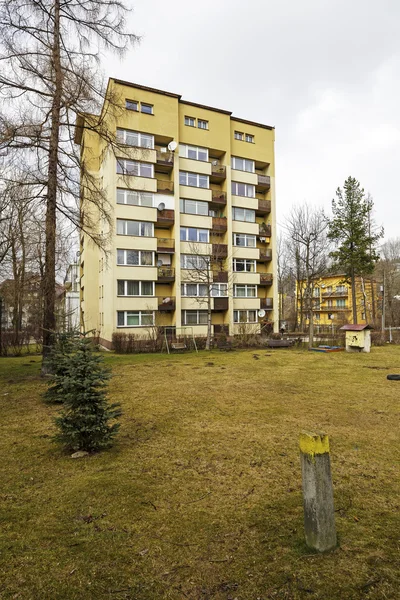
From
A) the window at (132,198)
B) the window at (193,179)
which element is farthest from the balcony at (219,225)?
the window at (132,198)

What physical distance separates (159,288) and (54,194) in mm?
16760

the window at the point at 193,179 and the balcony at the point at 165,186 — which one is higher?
the window at the point at 193,179

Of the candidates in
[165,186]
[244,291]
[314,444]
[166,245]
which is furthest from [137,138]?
[314,444]

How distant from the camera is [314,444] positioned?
8.98 feet

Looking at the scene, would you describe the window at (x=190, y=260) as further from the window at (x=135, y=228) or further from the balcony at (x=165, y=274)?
the window at (x=135, y=228)

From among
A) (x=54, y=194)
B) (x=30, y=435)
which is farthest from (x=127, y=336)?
(x=30, y=435)

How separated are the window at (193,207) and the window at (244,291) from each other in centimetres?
728

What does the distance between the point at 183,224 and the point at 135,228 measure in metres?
4.38

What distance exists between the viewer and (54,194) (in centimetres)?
1195

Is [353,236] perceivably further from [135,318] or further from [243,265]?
[135,318]

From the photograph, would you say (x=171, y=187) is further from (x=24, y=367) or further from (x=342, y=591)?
(x=342, y=591)

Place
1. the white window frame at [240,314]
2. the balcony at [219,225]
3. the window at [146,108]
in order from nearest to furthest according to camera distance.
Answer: the window at [146,108]
the balcony at [219,225]
the white window frame at [240,314]

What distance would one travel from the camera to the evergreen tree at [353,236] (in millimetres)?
32406

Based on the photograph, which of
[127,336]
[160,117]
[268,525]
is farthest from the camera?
[160,117]
